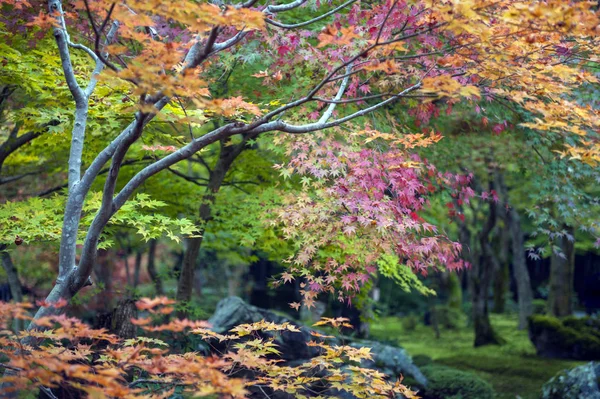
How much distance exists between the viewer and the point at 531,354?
45.3 feet

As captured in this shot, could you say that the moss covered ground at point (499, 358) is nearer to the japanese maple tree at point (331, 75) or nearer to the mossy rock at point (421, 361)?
the mossy rock at point (421, 361)

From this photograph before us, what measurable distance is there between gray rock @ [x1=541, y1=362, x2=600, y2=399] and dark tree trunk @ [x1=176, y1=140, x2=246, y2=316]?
6.45 m

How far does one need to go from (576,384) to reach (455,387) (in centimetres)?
204

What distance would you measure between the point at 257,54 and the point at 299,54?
2.14ft

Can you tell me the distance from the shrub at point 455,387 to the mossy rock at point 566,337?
3.90 m

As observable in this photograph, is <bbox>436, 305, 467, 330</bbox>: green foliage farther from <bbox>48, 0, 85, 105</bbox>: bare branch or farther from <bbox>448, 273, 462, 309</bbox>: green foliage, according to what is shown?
<bbox>48, 0, 85, 105</bbox>: bare branch

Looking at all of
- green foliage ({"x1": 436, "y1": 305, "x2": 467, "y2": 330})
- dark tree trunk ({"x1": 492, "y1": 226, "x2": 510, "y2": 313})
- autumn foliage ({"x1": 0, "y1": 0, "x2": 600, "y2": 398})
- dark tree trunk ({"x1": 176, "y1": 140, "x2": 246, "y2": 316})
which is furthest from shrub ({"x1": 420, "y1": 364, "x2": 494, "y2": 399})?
dark tree trunk ({"x1": 492, "y1": 226, "x2": 510, "y2": 313})

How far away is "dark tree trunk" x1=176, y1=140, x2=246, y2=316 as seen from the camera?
367 inches

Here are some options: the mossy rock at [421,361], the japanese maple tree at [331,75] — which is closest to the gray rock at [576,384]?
the mossy rock at [421,361]

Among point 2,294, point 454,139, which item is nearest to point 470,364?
point 454,139

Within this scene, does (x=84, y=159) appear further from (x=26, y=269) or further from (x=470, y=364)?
(x=470, y=364)

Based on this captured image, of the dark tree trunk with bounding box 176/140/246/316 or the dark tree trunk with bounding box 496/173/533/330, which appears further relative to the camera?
the dark tree trunk with bounding box 496/173/533/330

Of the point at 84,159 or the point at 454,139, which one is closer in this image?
the point at 84,159

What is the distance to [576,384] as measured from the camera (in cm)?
914
